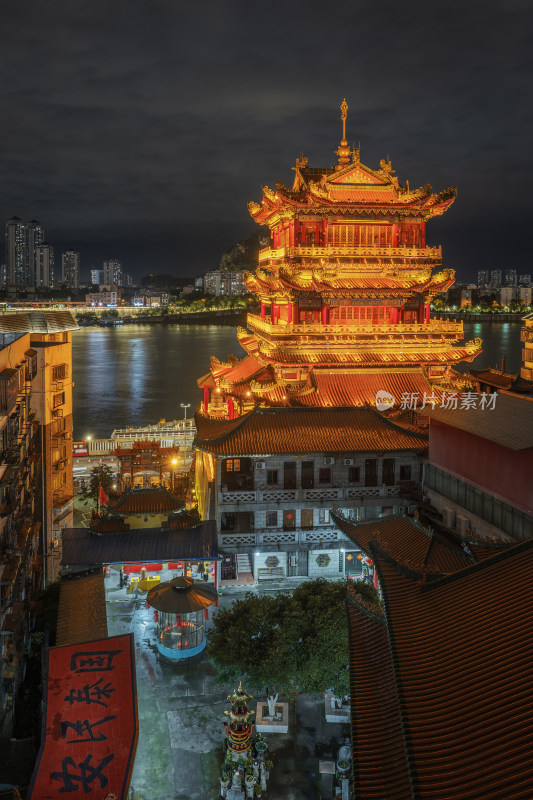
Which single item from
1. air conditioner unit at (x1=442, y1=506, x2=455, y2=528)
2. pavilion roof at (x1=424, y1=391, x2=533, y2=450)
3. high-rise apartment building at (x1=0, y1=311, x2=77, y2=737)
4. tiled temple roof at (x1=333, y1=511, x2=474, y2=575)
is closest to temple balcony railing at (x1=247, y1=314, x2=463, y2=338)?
high-rise apartment building at (x1=0, y1=311, x2=77, y2=737)

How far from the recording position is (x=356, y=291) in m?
31.5

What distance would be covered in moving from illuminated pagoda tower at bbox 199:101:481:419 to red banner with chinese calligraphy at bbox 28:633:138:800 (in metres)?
16.7

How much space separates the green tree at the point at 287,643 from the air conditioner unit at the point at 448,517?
19.8 ft

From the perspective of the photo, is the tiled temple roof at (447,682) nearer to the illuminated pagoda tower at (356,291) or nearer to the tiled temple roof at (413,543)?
the tiled temple roof at (413,543)

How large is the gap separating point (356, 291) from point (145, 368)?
75.4 m

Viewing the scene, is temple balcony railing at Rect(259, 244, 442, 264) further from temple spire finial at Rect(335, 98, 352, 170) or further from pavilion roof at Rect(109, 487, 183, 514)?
pavilion roof at Rect(109, 487, 183, 514)

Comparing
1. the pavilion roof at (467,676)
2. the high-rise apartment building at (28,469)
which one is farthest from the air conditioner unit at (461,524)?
the high-rise apartment building at (28,469)

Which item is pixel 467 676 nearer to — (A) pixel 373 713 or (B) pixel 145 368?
(A) pixel 373 713

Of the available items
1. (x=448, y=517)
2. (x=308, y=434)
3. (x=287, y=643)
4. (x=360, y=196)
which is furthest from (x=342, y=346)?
(x=287, y=643)

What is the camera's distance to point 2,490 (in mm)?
16234

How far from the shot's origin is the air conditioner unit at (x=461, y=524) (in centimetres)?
2023

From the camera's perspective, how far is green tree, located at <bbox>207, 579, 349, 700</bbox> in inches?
594

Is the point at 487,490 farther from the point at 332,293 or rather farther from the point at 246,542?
the point at 332,293

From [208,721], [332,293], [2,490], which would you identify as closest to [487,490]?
[208,721]
